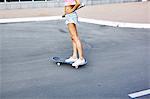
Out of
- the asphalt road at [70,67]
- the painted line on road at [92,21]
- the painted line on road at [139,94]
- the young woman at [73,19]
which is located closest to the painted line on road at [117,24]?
A: the painted line on road at [92,21]

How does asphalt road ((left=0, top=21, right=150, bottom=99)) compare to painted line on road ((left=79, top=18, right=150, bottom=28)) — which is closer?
asphalt road ((left=0, top=21, right=150, bottom=99))

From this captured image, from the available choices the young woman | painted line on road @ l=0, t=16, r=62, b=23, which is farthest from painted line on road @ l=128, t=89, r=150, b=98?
painted line on road @ l=0, t=16, r=62, b=23

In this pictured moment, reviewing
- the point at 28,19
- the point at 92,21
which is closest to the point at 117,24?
the point at 92,21

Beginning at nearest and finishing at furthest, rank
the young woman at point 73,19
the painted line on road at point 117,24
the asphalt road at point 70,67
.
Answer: the asphalt road at point 70,67 → the young woman at point 73,19 → the painted line on road at point 117,24

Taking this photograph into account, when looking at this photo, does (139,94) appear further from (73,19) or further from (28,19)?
(28,19)

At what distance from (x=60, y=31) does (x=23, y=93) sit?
602 centimetres

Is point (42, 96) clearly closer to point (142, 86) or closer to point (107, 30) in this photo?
point (142, 86)

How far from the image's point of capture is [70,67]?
6.89 meters

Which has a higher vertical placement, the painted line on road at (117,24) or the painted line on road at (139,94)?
the painted line on road at (139,94)

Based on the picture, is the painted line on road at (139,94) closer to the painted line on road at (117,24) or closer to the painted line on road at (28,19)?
the painted line on road at (117,24)

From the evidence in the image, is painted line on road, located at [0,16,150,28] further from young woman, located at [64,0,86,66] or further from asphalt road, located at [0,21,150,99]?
young woman, located at [64,0,86,66]

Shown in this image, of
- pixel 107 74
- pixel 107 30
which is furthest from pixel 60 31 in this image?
pixel 107 74

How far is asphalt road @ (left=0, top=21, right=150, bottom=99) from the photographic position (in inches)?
221

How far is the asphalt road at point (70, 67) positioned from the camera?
18.4 ft
